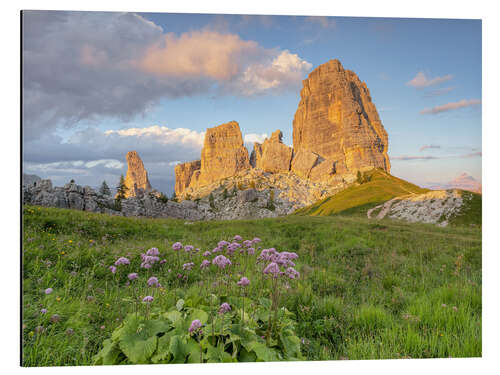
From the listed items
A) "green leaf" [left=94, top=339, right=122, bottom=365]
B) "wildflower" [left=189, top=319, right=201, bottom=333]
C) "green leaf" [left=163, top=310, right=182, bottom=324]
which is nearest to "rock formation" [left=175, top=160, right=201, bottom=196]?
"green leaf" [left=163, top=310, right=182, bottom=324]

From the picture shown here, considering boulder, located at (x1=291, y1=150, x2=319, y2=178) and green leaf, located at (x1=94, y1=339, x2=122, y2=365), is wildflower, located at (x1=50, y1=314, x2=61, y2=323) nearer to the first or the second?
green leaf, located at (x1=94, y1=339, x2=122, y2=365)

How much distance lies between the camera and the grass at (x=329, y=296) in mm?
2705

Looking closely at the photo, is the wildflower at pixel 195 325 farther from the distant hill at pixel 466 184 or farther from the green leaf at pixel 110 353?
the distant hill at pixel 466 184

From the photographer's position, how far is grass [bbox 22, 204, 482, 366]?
8.87ft

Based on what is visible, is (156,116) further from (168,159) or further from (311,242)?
(311,242)

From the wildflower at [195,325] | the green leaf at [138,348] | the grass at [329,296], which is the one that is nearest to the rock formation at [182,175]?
the grass at [329,296]

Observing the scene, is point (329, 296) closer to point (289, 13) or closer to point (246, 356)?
point (246, 356)

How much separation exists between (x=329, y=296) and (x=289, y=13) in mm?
4663

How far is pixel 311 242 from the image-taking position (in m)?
6.41

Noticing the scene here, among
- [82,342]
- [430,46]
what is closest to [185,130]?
[82,342]

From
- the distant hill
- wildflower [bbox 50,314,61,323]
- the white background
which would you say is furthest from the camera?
the distant hill

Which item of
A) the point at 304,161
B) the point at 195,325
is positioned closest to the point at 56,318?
the point at 195,325

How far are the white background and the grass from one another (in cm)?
21

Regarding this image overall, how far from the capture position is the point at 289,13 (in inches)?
173
